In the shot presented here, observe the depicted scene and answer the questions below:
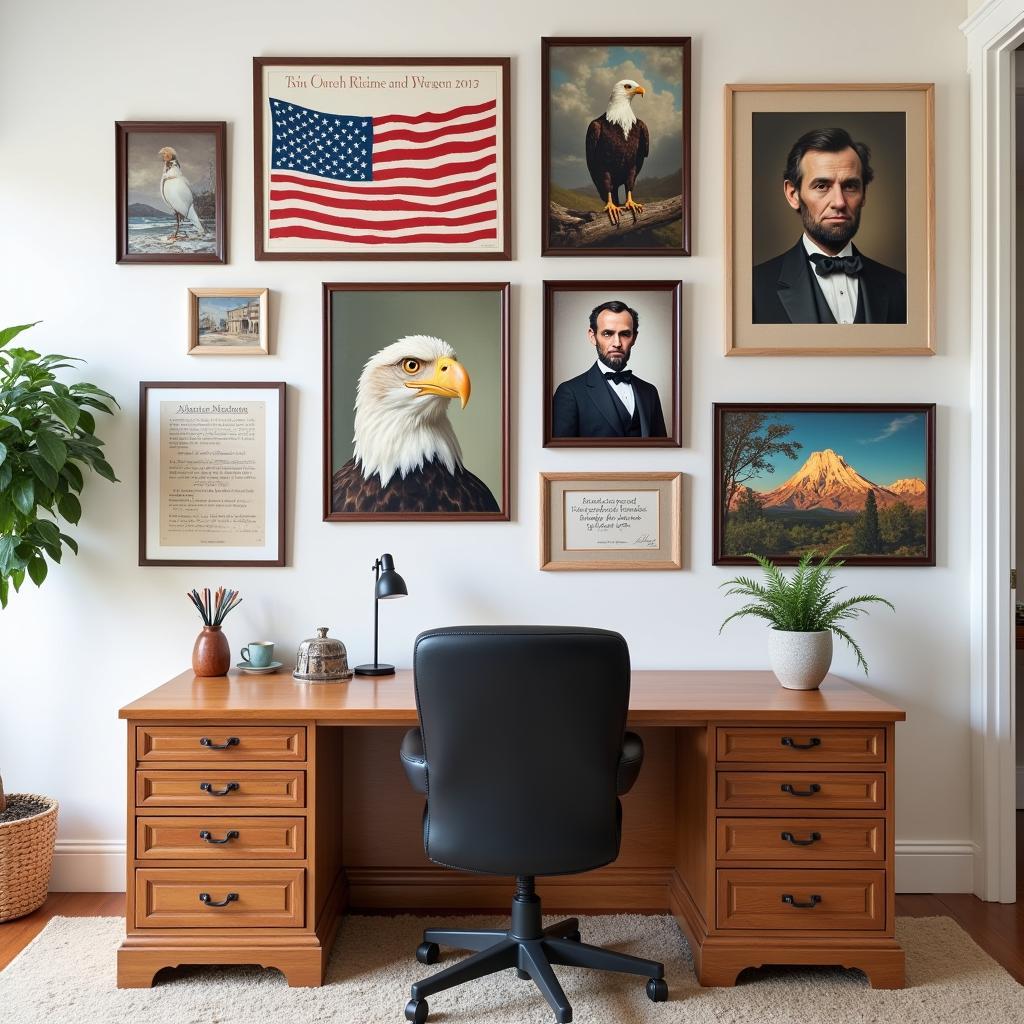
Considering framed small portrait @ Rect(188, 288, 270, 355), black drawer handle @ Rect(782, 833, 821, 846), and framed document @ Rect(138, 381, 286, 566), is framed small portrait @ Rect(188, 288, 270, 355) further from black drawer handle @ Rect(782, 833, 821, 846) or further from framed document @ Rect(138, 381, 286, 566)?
black drawer handle @ Rect(782, 833, 821, 846)

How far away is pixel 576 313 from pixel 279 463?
1.06 m

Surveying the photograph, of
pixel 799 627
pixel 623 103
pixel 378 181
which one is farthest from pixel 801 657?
pixel 378 181

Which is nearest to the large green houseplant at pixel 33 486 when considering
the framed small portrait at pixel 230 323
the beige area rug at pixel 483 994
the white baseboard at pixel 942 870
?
the beige area rug at pixel 483 994

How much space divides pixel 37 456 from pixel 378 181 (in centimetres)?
133

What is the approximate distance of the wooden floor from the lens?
2.50 m

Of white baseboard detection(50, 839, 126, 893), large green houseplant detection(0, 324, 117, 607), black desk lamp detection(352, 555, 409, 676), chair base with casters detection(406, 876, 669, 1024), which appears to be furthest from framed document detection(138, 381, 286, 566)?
chair base with casters detection(406, 876, 669, 1024)

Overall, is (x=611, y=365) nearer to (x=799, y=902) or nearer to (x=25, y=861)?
(x=799, y=902)

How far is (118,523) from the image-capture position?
113 inches

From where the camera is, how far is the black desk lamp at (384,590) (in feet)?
8.55

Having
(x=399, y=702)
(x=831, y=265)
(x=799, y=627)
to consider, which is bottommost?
(x=399, y=702)

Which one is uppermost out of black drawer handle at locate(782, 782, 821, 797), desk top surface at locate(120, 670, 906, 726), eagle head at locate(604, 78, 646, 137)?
eagle head at locate(604, 78, 646, 137)

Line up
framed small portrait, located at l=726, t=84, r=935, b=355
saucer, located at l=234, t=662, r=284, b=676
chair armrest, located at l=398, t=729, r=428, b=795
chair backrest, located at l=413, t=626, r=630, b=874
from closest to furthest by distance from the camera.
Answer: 1. chair backrest, located at l=413, t=626, r=630, b=874
2. chair armrest, located at l=398, t=729, r=428, b=795
3. saucer, located at l=234, t=662, r=284, b=676
4. framed small portrait, located at l=726, t=84, r=935, b=355

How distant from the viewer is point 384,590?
103 inches

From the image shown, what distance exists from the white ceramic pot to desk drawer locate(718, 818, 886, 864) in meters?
0.39
